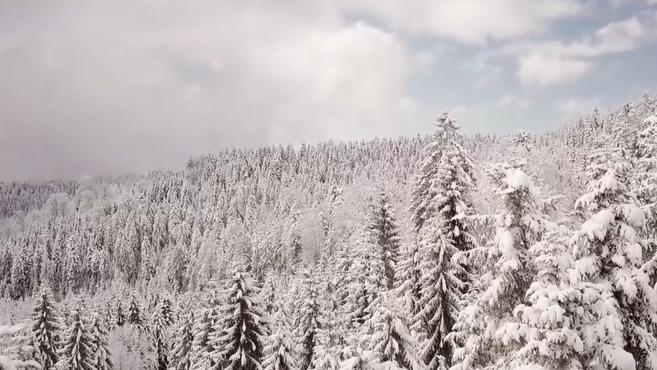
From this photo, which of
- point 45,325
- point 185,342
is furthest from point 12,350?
point 185,342

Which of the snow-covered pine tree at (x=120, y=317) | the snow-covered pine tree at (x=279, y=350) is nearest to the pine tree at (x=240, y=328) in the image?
the snow-covered pine tree at (x=279, y=350)

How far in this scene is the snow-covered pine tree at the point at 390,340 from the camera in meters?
17.4

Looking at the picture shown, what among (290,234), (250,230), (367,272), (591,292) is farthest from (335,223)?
(591,292)

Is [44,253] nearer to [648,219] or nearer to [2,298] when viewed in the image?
[2,298]

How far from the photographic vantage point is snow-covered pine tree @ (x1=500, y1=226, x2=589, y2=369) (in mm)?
11742

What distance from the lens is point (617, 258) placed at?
526 inches

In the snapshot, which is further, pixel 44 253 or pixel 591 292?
pixel 44 253

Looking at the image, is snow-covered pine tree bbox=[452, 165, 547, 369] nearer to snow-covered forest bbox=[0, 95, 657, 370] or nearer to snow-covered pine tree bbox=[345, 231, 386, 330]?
snow-covered forest bbox=[0, 95, 657, 370]

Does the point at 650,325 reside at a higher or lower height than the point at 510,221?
lower

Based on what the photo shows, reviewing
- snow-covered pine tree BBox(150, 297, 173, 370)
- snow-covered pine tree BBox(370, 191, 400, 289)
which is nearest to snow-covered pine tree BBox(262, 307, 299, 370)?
snow-covered pine tree BBox(370, 191, 400, 289)

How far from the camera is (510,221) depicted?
44.7 feet

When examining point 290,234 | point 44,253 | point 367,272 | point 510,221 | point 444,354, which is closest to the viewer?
point 510,221

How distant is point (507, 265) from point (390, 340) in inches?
237

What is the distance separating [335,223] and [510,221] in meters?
144
